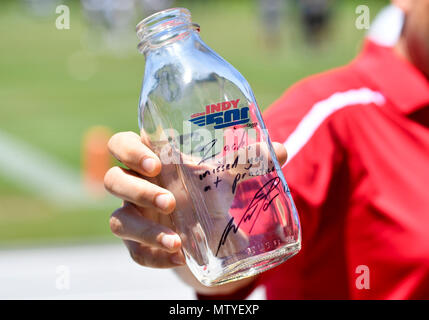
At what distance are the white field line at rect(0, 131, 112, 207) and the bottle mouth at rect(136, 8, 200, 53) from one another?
6.67 m

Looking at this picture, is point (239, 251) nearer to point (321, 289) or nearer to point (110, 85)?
point (321, 289)

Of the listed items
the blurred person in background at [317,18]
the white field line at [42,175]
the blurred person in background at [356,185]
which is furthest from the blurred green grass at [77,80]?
the blurred person in background at [356,185]

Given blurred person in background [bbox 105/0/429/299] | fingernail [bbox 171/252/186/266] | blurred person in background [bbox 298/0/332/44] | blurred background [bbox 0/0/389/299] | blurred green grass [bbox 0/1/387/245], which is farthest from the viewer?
blurred person in background [bbox 298/0/332/44]

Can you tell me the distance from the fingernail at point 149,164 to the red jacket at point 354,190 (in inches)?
22.0

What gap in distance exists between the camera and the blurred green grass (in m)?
7.65

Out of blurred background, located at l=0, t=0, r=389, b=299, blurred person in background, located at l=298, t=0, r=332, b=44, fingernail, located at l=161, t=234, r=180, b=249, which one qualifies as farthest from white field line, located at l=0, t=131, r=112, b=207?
blurred person in background, located at l=298, t=0, r=332, b=44

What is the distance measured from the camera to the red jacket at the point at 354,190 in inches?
72.6

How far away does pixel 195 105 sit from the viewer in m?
1.42

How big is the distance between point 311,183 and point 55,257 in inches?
190

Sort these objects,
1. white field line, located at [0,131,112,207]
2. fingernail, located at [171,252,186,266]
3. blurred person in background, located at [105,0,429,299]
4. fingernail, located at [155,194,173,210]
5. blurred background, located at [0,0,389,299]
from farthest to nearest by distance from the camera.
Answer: white field line, located at [0,131,112,207], blurred background, located at [0,0,389,299], blurred person in background, located at [105,0,429,299], fingernail, located at [171,252,186,266], fingernail, located at [155,194,173,210]

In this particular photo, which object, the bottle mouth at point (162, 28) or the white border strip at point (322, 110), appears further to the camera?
the white border strip at point (322, 110)
